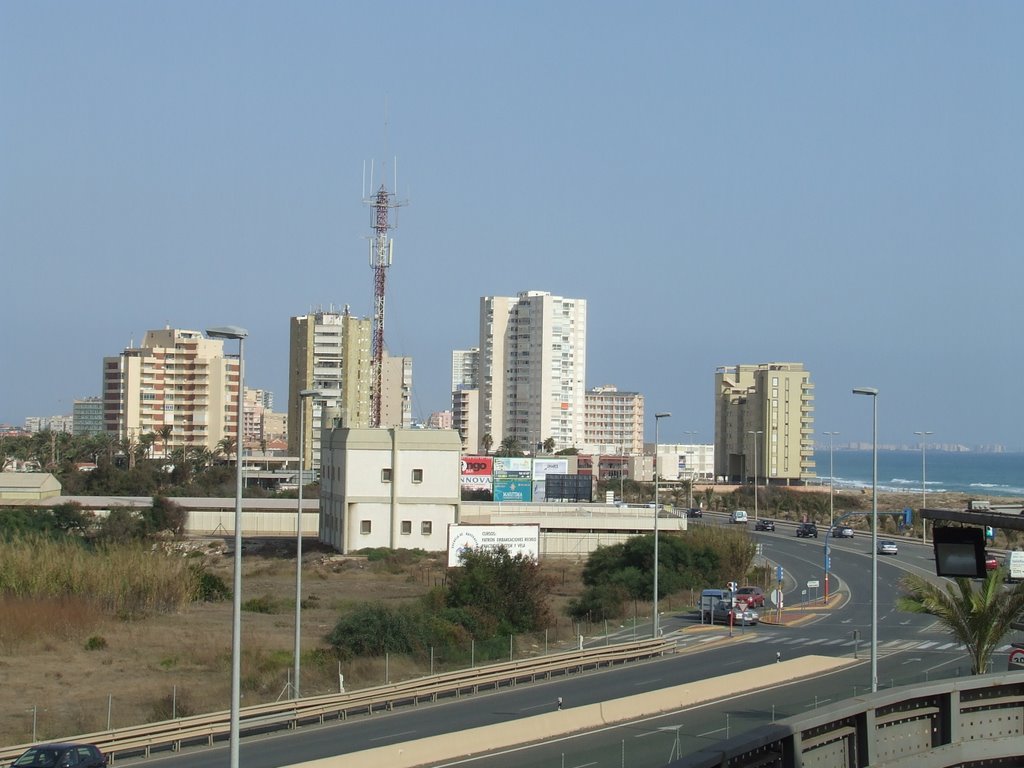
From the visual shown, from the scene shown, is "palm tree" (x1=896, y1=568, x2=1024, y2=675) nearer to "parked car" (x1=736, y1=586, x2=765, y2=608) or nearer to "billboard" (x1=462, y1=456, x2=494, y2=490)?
"parked car" (x1=736, y1=586, x2=765, y2=608)

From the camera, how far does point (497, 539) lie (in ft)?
203

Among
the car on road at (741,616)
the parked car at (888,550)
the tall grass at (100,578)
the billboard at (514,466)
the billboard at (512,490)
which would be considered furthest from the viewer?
the billboard at (514,466)

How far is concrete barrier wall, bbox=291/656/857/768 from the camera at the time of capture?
23.8m

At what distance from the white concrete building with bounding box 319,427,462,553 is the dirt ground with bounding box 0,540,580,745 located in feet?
38.9

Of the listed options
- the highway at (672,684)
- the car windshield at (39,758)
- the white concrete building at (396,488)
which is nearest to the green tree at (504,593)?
the highway at (672,684)

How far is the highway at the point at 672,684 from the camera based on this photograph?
25391mm

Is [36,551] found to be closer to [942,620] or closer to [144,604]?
[144,604]

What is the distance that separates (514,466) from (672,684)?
63.4 m

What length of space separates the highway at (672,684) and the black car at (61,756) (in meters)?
2.29

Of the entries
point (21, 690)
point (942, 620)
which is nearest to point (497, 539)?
point (21, 690)

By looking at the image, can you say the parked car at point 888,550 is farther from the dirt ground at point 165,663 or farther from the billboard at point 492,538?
the billboard at point 492,538

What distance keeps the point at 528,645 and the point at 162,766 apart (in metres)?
20.0

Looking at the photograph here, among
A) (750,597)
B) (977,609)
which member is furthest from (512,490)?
(977,609)

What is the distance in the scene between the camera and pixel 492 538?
203 ft
